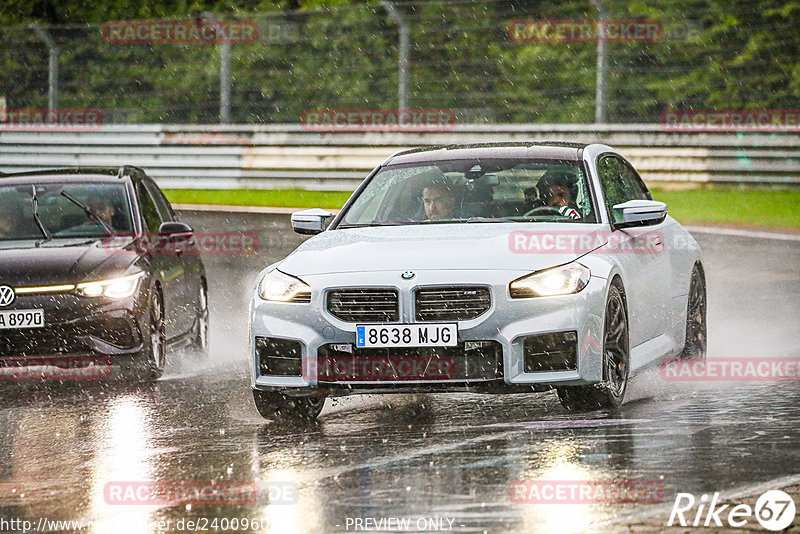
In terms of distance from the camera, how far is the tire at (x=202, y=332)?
12797mm

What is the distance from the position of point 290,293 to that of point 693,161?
16.0 meters

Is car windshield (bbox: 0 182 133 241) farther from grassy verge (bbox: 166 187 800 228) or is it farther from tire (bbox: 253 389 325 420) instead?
grassy verge (bbox: 166 187 800 228)

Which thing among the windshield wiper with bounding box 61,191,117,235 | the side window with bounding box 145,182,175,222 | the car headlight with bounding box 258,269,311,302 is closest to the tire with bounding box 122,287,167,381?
the windshield wiper with bounding box 61,191,117,235

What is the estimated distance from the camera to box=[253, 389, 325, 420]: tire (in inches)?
359

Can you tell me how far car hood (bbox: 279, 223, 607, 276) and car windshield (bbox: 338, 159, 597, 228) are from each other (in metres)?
0.26

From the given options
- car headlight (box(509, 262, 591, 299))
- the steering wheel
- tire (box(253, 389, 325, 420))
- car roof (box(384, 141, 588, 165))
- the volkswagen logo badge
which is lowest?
tire (box(253, 389, 325, 420))

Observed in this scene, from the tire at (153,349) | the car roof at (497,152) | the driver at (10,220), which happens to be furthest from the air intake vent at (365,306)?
the driver at (10,220)

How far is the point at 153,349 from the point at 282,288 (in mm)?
2619

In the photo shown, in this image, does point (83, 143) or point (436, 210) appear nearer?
point (436, 210)

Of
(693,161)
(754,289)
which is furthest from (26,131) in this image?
(754,289)

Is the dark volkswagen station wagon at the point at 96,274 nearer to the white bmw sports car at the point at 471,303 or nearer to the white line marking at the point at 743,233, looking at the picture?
the white bmw sports car at the point at 471,303

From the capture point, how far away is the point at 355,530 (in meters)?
6.40

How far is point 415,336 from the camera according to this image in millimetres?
8594

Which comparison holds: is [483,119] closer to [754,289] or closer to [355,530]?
[754,289]
